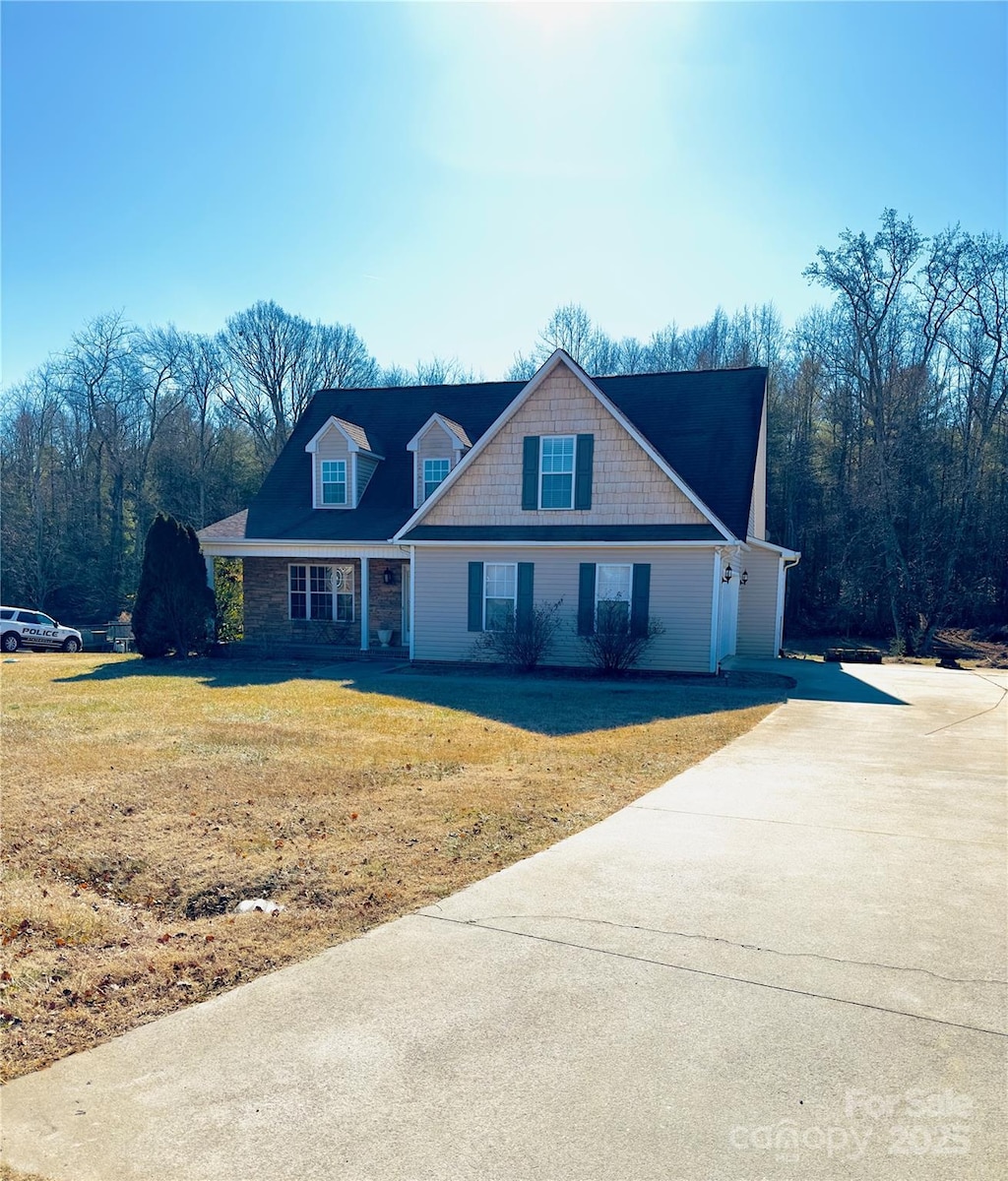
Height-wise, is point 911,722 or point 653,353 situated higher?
point 653,353

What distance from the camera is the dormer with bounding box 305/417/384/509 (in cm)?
2111

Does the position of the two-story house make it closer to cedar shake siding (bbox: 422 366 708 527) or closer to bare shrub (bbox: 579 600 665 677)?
cedar shake siding (bbox: 422 366 708 527)

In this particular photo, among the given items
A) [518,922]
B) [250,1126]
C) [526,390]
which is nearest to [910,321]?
[526,390]

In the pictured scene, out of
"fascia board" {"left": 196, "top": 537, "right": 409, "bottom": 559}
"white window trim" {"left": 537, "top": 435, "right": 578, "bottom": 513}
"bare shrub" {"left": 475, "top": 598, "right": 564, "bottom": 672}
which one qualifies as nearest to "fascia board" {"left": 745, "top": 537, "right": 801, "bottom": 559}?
"white window trim" {"left": 537, "top": 435, "right": 578, "bottom": 513}

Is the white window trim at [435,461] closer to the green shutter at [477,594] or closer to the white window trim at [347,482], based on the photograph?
the white window trim at [347,482]

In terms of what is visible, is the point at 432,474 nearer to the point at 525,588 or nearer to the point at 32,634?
the point at 525,588

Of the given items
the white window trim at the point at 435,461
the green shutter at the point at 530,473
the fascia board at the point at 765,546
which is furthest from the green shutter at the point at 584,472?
the white window trim at the point at 435,461

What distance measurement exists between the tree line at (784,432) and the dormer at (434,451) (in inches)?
597

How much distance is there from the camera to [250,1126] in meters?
2.89

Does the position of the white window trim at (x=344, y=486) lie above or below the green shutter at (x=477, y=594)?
above

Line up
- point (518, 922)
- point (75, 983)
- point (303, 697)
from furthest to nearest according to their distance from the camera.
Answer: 1. point (303, 697)
2. point (518, 922)
3. point (75, 983)

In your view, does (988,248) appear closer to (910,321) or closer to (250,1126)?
(910,321)

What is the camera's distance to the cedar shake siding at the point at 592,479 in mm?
16781

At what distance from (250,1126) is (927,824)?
Answer: 226 inches
